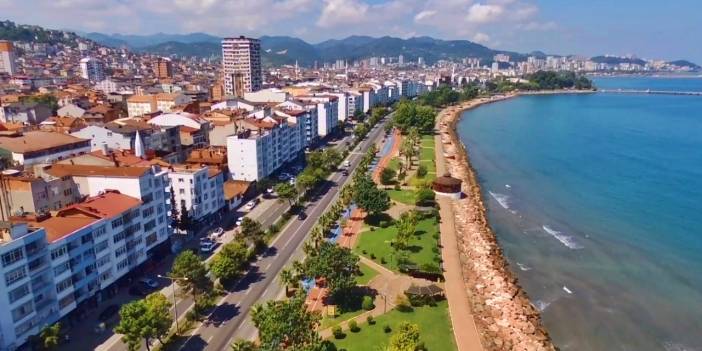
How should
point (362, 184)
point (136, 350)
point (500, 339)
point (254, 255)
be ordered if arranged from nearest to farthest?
point (136, 350), point (500, 339), point (254, 255), point (362, 184)

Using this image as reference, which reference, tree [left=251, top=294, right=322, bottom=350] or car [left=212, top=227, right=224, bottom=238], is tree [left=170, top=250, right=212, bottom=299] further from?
car [left=212, top=227, right=224, bottom=238]

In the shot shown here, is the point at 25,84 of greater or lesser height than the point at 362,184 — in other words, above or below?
above

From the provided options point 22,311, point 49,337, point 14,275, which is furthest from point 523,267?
point 14,275

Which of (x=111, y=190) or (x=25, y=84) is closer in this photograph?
(x=111, y=190)

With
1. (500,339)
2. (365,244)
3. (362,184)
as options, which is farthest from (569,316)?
(362,184)

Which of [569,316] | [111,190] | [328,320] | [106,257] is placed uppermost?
[111,190]

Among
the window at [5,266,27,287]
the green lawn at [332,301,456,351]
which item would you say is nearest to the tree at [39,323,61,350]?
the window at [5,266,27,287]

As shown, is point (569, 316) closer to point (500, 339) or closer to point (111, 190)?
point (500, 339)

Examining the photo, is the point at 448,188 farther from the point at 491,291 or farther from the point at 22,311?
the point at 22,311
